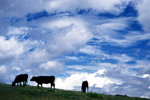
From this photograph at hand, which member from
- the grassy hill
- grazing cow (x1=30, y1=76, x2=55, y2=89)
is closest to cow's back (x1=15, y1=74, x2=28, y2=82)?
grazing cow (x1=30, y1=76, x2=55, y2=89)

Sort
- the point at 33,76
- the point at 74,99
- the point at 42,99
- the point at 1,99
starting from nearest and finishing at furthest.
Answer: the point at 1,99
the point at 42,99
the point at 74,99
the point at 33,76

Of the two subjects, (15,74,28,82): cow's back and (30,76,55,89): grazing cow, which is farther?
(15,74,28,82): cow's back

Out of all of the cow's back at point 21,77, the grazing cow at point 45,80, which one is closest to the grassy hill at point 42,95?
the grazing cow at point 45,80

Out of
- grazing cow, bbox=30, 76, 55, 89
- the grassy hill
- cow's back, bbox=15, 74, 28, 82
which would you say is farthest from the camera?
cow's back, bbox=15, 74, 28, 82

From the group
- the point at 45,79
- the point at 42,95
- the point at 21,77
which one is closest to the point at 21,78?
the point at 21,77

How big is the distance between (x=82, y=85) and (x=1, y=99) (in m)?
19.5

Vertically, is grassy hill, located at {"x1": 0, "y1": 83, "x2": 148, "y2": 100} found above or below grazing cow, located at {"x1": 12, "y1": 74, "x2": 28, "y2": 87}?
below

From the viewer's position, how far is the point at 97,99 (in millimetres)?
21312

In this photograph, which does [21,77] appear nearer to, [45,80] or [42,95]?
[45,80]

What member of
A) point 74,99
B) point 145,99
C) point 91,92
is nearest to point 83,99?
point 74,99

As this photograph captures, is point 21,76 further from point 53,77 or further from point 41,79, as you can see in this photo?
point 53,77

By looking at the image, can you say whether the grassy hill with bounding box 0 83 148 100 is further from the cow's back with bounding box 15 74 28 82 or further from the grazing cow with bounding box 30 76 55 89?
the cow's back with bounding box 15 74 28 82

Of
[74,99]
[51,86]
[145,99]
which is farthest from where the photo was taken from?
[51,86]

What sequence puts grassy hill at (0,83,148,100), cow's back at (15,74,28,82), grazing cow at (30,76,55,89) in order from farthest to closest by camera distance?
cow's back at (15,74,28,82) < grazing cow at (30,76,55,89) < grassy hill at (0,83,148,100)
